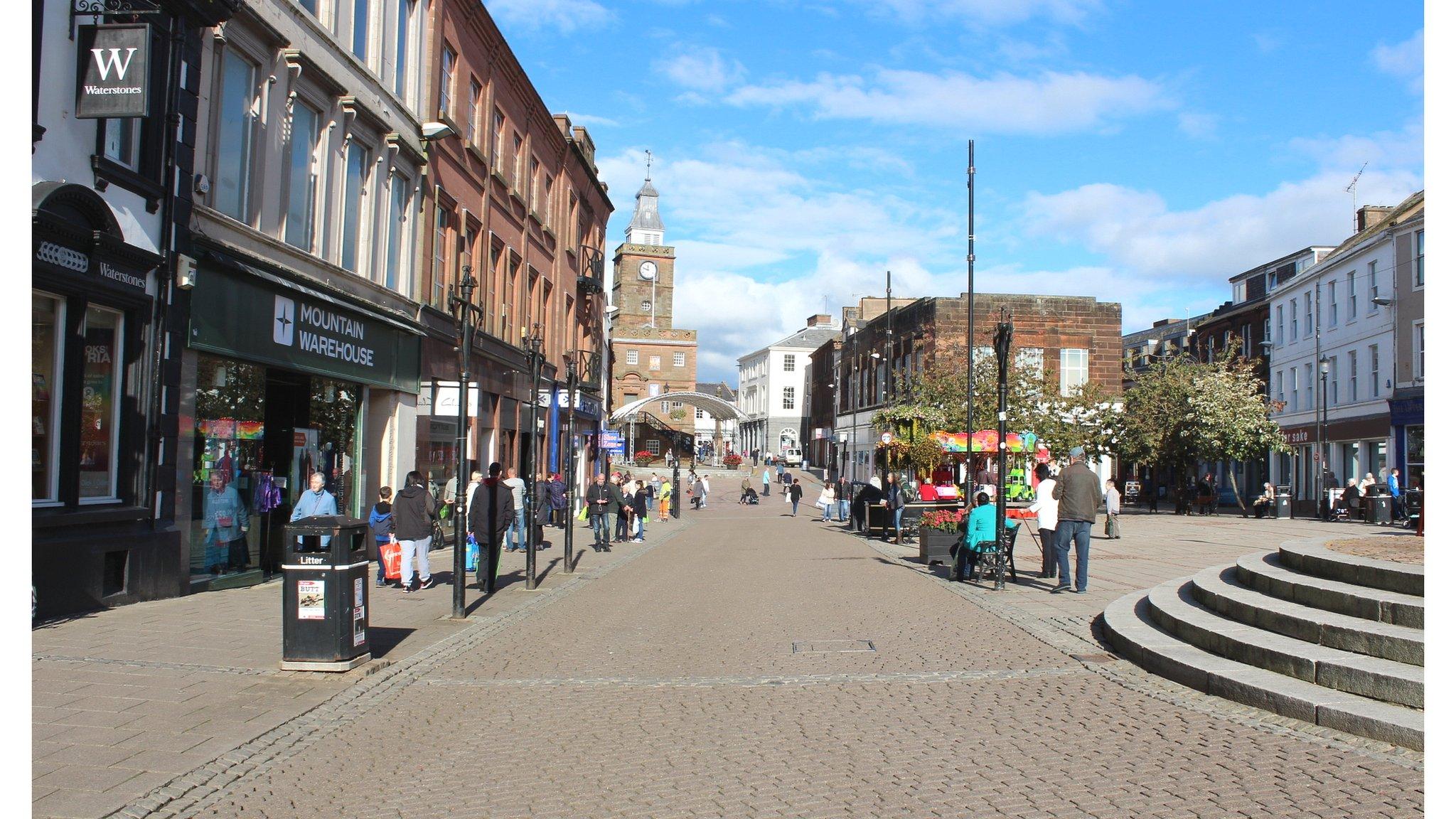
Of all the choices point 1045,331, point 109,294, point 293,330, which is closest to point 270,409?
point 293,330

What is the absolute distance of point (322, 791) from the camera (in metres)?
5.86

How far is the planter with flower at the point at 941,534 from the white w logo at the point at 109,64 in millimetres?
12971

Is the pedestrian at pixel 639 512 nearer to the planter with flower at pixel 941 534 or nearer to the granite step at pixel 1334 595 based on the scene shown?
the planter with flower at pixel 941 534

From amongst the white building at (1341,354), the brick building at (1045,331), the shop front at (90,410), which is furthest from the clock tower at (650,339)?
the shop front at (90,410)

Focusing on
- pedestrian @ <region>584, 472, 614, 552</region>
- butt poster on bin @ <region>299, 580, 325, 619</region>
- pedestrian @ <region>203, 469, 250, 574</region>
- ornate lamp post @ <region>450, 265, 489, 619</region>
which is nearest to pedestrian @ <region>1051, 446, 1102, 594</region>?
ornate lamp post @ <region>450, 265, 489, 619</region>

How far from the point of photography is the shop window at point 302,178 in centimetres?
1669

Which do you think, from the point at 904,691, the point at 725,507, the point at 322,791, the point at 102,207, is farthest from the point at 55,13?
the point at 725,507

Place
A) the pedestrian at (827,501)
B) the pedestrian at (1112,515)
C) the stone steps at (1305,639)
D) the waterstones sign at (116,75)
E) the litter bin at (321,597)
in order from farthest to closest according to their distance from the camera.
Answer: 1. the pedestrian at (827,501)
2. the pedestrian at (1112,515)
3. the waterstones sign at (116,75)
4. the litter bin at (321,597)
5. the stone steps at (1305,639)

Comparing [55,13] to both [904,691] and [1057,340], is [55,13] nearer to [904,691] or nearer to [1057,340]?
[904,691]

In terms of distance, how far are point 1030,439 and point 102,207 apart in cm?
2417

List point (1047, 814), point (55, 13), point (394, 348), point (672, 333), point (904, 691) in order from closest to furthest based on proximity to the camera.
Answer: point (1047, 814), point (904, 691), point (55, 13), point (394, 348), point (672, 333)

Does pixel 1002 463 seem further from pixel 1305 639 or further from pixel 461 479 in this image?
pixel 461 479

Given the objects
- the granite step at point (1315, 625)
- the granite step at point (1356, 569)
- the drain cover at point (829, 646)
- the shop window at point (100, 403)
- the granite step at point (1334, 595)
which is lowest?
the drain cover at point (829, 646)

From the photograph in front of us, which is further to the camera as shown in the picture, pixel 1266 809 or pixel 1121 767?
pixel 1121 767
